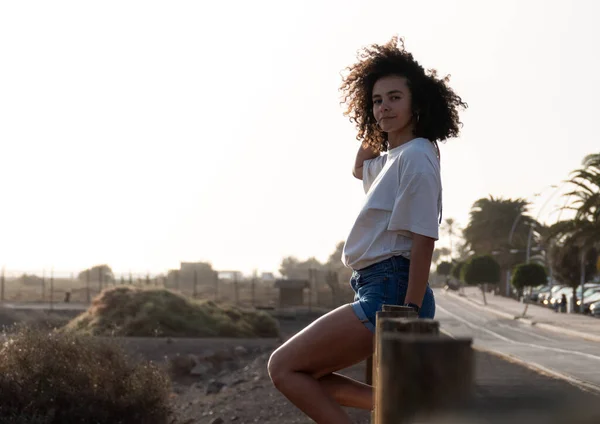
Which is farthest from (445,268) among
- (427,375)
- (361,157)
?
(427,375)

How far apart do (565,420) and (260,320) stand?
105 ft

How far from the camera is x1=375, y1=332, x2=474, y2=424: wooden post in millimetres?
1765

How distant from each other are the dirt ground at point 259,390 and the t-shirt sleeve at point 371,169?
36.5 inches

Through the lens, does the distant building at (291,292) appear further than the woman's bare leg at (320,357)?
Yes

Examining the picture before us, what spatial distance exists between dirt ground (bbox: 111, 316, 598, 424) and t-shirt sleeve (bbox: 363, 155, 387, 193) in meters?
0.93

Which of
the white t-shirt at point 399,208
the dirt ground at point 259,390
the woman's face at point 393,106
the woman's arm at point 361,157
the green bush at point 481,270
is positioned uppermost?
the green bush at point 481,270

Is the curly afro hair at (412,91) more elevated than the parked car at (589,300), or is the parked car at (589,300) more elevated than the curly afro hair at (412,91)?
the curly afro hair at (412,91)

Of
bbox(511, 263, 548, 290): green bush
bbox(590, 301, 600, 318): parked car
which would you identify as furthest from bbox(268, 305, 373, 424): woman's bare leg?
bbox(511, 263, 548, 290): green bush

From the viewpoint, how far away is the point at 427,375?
1.82m

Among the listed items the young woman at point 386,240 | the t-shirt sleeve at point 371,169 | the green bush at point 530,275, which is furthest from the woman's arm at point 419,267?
the green bush at point 530,275

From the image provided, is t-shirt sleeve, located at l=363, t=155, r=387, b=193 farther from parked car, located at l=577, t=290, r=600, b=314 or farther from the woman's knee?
parked car, located at l=577, t=290, r=600, b=314

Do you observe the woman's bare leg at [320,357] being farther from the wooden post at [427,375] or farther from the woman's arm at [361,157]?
Answer: the wooden post at [427,375]

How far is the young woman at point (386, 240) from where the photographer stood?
346 centimetres

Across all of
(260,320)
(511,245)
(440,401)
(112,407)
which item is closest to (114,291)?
(260,320)
